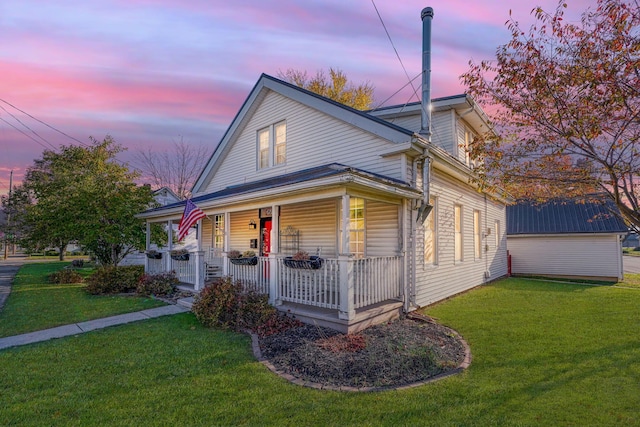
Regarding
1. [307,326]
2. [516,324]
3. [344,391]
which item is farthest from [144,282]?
[516,324]

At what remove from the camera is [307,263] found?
6.56 metres

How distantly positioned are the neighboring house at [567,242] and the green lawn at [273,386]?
1188cm

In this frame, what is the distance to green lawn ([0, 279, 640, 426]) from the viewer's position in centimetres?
338

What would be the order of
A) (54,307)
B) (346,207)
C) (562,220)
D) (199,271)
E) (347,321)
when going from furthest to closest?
1. (562,220)
2. (199,271)
3. (54,307)
4. (346,207)
5. (347,321)

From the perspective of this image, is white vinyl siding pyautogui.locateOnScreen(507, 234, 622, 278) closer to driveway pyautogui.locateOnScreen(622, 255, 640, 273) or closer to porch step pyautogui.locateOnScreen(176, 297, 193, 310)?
driveway pyautogui.locateOnScreen(622, 255, 640, 273)

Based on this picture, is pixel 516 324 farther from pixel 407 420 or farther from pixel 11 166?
pixel 11 166

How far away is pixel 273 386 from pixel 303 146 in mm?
7628

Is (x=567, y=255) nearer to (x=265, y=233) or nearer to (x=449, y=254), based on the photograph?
(x=449, y=254)

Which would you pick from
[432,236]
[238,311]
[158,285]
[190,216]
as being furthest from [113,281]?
[432,236]

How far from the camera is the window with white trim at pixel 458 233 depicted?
34.6ft

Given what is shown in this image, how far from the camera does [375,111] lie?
12.1 metres

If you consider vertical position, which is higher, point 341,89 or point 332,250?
point 341,89

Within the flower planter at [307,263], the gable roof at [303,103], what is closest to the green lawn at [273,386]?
the flower planter at [307,263]

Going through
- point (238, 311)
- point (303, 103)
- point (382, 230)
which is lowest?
point (238, 311)
